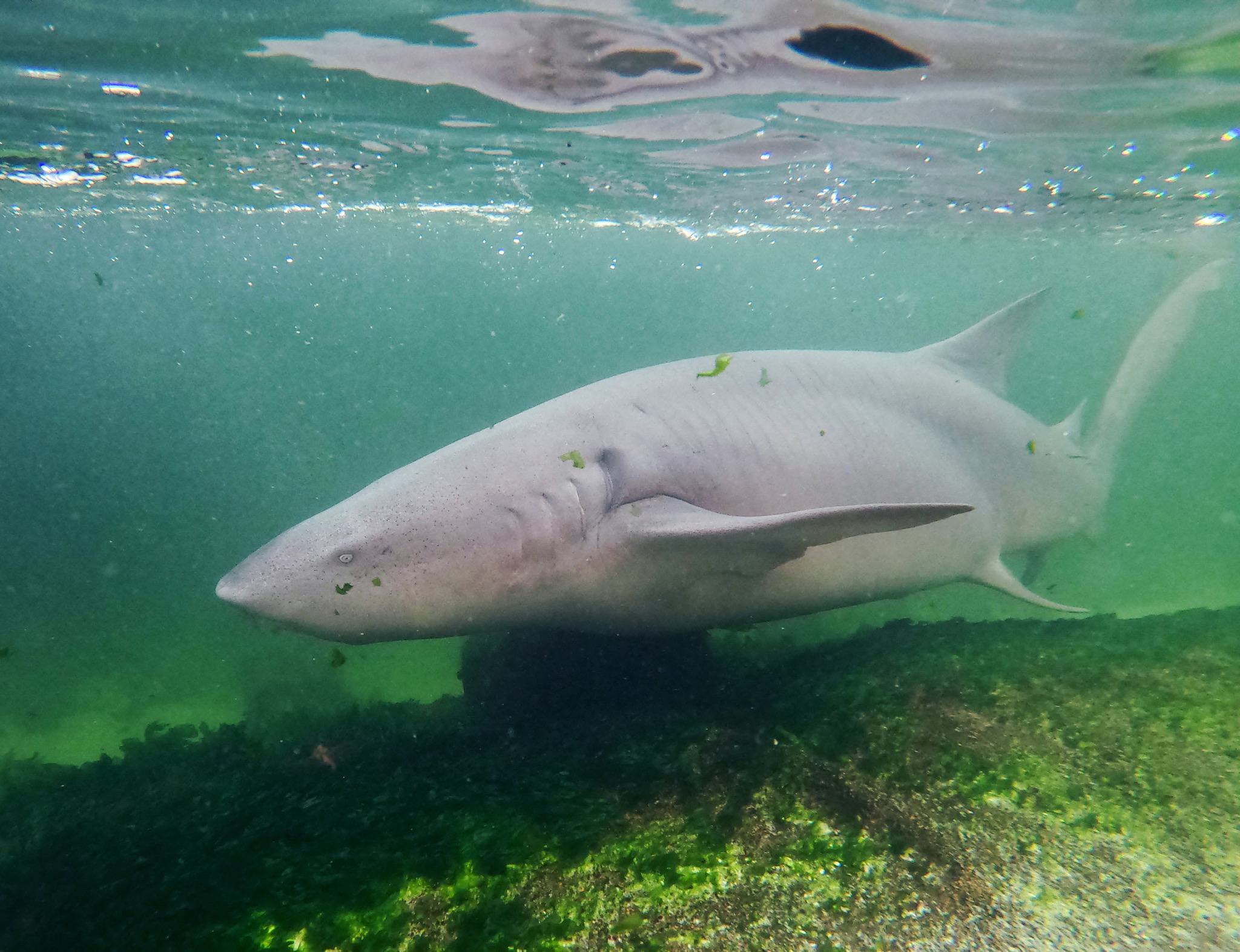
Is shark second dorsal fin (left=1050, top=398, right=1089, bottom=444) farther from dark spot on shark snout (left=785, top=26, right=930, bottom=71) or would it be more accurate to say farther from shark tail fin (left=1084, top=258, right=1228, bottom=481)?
dark spot on shark snout (left=785, top=26, right=930, bottom=71)

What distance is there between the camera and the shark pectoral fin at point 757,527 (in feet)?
11.0

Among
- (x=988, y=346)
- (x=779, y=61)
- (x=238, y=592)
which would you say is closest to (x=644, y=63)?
(x=779, y=61)

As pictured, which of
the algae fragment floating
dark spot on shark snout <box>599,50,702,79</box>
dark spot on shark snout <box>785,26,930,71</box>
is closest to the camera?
the algae fragment floating

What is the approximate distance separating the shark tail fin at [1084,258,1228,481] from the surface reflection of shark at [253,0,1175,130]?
11.1 feet

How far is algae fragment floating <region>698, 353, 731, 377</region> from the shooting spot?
499cm

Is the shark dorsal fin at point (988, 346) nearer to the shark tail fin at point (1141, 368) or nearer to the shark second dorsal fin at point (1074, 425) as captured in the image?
the shark second dorsal fin at point (1074, 425)

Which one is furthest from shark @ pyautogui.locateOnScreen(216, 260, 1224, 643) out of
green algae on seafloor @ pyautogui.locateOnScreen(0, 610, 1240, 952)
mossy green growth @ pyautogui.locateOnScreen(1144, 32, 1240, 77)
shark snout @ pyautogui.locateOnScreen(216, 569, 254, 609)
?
mossy green growth @ pyautogui.locateOnScreen(1144, 32, 1240, 77)

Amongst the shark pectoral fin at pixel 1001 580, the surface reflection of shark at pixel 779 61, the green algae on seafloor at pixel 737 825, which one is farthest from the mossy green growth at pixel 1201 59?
the green algae on seafloor at pixel 737 825

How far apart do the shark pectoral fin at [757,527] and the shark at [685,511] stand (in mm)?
15

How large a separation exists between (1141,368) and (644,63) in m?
8.10

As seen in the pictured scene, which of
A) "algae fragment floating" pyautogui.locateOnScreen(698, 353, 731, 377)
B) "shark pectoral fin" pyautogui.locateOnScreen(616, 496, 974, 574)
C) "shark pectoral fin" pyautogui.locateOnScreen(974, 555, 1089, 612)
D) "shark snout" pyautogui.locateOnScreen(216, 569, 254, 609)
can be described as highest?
"algae fragment floating" pyautogui.locateOnScreen(698, 353, 731, 377)

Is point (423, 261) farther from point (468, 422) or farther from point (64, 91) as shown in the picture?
point (64, 91)

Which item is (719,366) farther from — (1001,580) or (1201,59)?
(1201,59)

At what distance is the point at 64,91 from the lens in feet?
33.8
